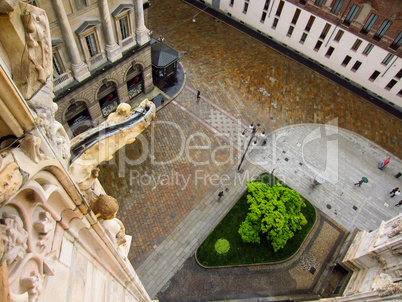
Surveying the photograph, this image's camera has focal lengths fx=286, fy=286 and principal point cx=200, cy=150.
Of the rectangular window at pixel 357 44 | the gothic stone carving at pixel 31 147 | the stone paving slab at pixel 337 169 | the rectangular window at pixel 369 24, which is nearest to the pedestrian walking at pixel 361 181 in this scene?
the stone paving slab at pixel 337 169

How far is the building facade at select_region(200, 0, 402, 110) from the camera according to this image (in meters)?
29.7

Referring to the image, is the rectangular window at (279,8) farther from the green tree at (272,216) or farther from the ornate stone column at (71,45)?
the ornate stone column at (71,45)

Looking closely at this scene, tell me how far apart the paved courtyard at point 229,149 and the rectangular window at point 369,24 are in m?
6.56

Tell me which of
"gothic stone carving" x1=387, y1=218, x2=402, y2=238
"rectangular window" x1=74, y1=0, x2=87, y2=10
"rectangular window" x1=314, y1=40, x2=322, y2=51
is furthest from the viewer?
"rectangular window" x1=314, y1=40, x2=322, y2=51

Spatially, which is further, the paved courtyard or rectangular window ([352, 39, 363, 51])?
rectangular window ([352, 39, 363, 51])

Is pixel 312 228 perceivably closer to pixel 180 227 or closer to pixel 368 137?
pixel 180 227

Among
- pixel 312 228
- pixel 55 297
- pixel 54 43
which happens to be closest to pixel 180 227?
pixel 312 228

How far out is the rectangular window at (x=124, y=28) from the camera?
23969mm

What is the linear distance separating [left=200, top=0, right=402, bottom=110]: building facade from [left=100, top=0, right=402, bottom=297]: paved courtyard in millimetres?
2257

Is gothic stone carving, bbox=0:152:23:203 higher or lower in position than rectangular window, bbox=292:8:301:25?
higher

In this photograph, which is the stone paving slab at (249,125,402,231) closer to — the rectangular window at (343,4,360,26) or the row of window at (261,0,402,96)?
the row of window at (261,0,402,96)

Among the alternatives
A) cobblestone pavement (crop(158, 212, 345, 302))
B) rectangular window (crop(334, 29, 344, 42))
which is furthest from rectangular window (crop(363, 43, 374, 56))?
cobblestone pavement (crop(158, 212, 345, 302))

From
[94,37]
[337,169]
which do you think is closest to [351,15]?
[337,169]

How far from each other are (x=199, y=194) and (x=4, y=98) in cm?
2288
